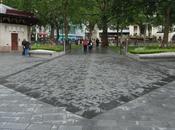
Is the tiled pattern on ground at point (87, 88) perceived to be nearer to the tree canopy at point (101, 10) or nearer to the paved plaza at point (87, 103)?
the paved plaza at point (87, 103)

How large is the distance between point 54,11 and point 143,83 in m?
32.6

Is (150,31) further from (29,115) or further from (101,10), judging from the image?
(29,115)

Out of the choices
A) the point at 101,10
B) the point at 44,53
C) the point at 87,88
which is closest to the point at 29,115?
the point at 87,88

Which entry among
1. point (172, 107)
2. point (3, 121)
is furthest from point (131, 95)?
point (3, 121)

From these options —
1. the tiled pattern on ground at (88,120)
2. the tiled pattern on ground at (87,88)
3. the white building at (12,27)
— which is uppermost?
the white building at (12,27)

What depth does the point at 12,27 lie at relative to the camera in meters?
38.1

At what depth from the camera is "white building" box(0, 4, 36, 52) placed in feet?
120

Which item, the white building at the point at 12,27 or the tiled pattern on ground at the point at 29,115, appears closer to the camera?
the tiled pattern on ground at the point at 29,115

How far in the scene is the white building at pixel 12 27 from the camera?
1438 inches

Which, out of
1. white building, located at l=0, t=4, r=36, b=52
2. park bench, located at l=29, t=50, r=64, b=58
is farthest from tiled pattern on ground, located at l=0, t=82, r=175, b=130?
white building, located at l=0, t=4, r=36, b=52

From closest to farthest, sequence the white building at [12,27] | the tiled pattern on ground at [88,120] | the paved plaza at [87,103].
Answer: the tiled pattern on ground at [88,120], the paved plaza at [87,103], the white building at [12,27]

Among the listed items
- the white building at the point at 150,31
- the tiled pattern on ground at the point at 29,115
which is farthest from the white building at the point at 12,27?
the white building at the point at 150,31

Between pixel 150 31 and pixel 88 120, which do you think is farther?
pixel 150 31

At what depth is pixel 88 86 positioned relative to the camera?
39.2 feet
